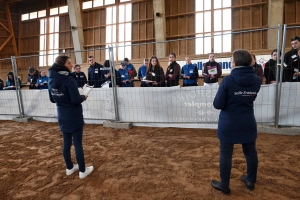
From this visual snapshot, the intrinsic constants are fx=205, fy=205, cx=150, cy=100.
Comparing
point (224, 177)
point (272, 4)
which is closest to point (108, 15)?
point (272, 4)

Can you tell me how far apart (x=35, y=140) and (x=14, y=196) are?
255cm

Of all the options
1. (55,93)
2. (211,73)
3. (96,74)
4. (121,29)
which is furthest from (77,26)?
(55,93)

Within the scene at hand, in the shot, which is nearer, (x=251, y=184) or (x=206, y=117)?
(x=251, y=184)

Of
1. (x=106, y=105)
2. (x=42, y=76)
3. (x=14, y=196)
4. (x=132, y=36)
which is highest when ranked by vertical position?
(x=132, y=36)

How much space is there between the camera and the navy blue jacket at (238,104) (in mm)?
2201

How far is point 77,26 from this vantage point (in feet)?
46.8

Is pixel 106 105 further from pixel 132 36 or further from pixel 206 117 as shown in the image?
pixel 132 36

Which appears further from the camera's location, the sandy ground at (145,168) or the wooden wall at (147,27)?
the wooden wall at (147,27)

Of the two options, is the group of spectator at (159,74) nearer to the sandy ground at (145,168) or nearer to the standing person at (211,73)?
the standing person at (211,73)

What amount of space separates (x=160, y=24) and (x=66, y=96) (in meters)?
10.6

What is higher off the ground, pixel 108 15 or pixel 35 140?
pixel 108 15

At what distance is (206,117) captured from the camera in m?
5.12

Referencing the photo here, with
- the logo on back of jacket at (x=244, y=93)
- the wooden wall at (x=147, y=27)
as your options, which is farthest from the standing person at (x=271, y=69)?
the logo on back of jacket at (x=244, y=93)

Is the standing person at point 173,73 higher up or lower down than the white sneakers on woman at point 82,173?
higher up
